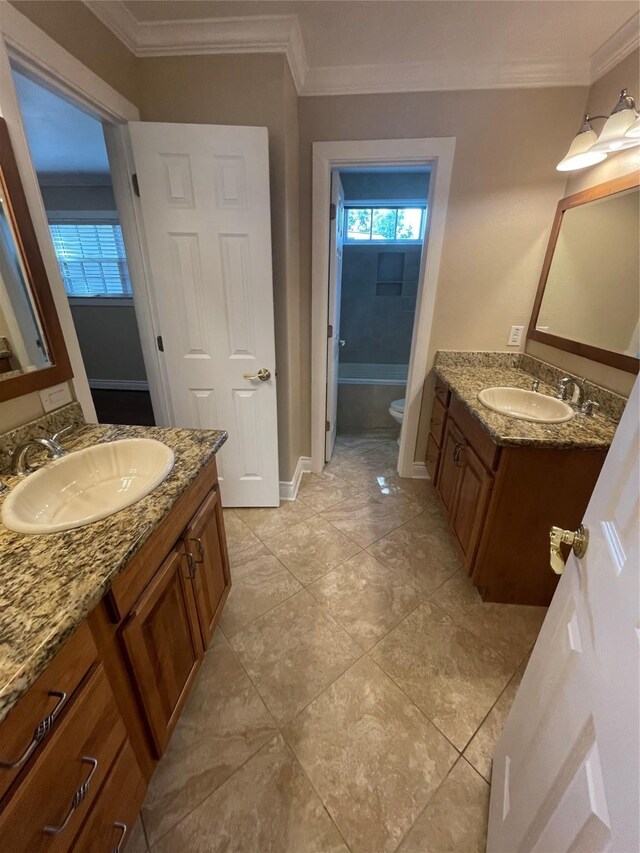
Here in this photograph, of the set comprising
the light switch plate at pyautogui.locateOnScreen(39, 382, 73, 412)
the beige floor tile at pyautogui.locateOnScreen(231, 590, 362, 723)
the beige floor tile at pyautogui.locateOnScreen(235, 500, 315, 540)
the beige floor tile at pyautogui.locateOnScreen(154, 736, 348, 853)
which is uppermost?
the light switch plate at pyautogui.locateOnScreen(39, 382, 73, 412)

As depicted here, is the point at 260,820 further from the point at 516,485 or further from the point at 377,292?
the point at 377,292

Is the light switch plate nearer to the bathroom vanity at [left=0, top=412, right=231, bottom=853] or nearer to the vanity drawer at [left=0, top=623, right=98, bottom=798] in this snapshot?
the bathroom vanity at [left=0, top=412, right=231, bottom=853]

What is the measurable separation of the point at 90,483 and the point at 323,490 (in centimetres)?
159

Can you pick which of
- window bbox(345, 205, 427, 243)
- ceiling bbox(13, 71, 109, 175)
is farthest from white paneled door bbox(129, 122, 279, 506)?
window bbox(345, 205, 427, 243)

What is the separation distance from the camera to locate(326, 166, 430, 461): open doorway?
11.1 ft

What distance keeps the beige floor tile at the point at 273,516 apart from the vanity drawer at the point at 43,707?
139cm

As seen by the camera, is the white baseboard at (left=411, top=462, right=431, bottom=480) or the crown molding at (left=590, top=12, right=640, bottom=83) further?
the white baseboard at (left=411, top=462, right=431, bottom=480)

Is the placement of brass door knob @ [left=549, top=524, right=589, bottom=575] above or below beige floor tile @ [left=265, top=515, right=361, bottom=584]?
above

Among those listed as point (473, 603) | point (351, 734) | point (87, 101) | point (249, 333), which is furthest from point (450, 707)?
point (87, 101)

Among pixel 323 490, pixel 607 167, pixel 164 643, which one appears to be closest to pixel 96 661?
pixel 164 643

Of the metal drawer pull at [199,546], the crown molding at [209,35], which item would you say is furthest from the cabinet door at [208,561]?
the crown molding at [209,35]

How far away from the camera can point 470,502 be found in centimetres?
162

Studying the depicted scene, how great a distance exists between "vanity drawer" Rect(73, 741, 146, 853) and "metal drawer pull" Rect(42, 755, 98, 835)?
77 millimetres

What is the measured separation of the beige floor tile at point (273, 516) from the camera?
2088mm
